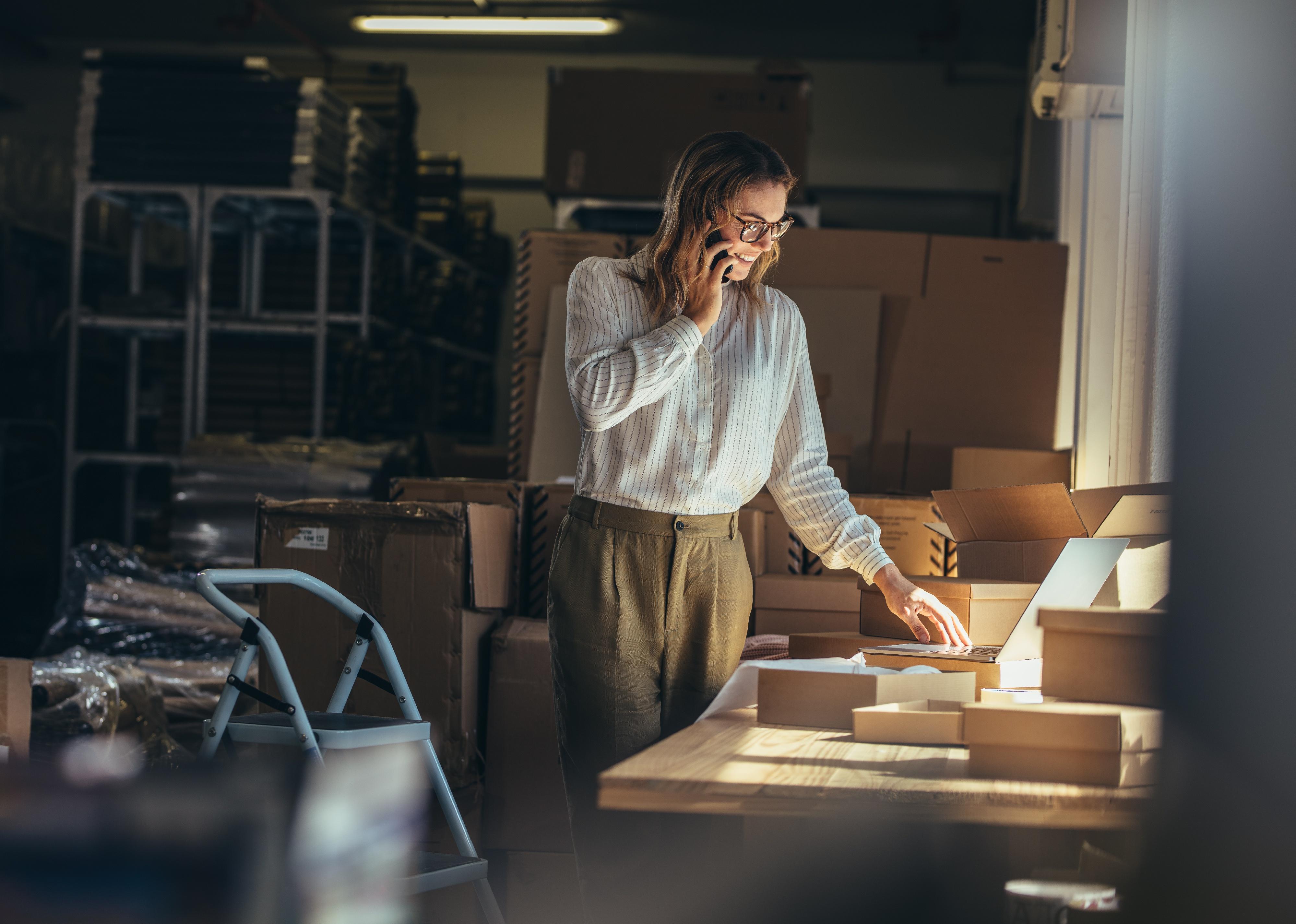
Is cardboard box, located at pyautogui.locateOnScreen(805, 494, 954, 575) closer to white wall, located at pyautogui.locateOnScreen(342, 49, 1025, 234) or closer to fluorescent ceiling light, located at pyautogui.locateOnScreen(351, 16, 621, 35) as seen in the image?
fluorescent ceiling light, located at pyautogui.locateOnScreen(351, 16, 621, 35)

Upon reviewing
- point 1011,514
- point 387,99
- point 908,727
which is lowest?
point 908,727

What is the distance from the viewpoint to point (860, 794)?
112 centimetres

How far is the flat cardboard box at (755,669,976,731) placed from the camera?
1.45 metres

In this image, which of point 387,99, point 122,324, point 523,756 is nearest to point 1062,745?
point 523,756

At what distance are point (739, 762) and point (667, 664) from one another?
0.60 meters

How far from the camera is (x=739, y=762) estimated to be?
1233 millimetres

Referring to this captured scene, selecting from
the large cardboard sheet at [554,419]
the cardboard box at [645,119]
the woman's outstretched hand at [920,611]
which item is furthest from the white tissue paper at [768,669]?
the cardboard box at [645,119]

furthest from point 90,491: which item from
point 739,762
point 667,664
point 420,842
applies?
point 739,762

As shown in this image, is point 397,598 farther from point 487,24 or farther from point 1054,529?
point 487,24

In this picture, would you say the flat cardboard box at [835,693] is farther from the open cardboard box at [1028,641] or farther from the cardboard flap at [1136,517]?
the cardboard flap at [1136,517]

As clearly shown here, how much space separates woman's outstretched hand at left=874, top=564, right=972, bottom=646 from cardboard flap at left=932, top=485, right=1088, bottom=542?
0.64 ft

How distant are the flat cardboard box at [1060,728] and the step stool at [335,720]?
1.20 meters

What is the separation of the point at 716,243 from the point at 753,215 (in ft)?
0.23

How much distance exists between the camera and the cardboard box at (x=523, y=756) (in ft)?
9.18
